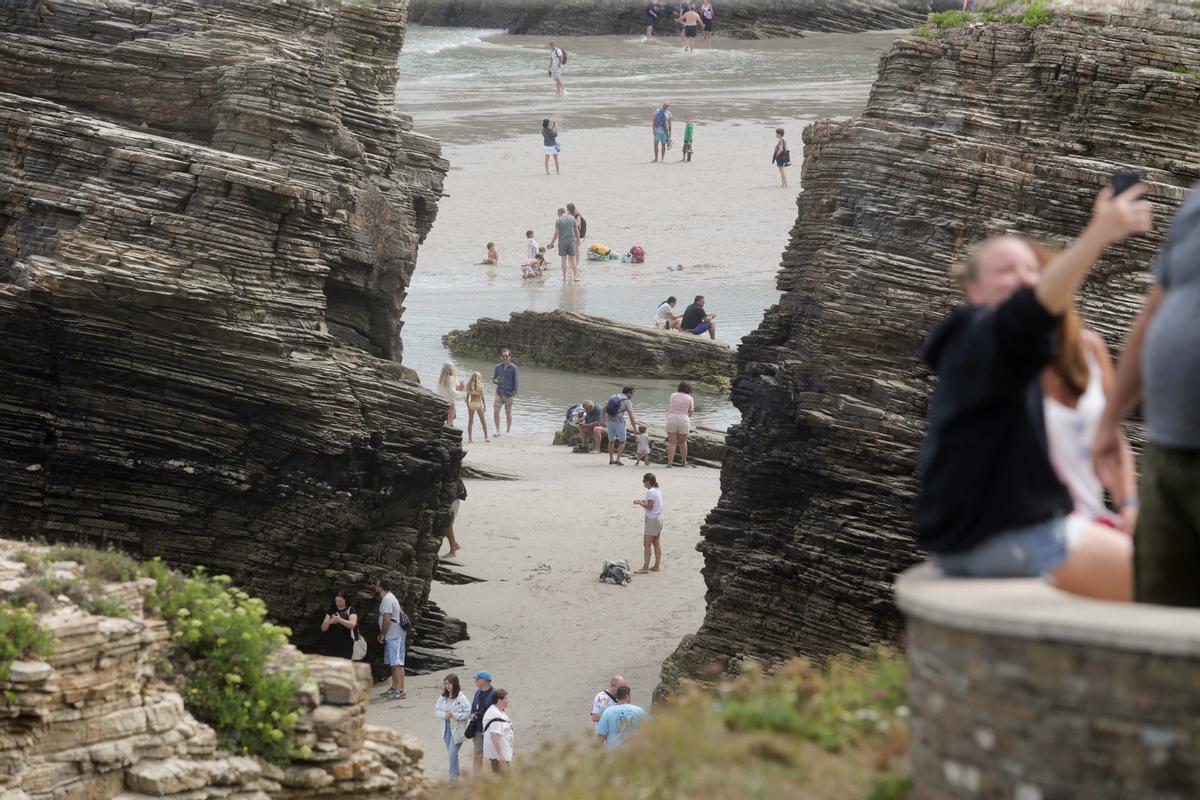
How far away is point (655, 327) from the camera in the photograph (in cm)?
3603

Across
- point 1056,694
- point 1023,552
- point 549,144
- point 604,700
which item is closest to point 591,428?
point 604,700

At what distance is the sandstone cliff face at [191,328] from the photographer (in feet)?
57.4

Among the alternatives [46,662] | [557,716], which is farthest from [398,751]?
[557,716]

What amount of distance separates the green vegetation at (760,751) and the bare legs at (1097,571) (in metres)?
1.13

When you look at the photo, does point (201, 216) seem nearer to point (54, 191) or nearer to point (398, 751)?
point (54, 191)

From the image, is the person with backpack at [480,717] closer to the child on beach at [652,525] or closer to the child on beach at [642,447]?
the child on beach at [652,525]

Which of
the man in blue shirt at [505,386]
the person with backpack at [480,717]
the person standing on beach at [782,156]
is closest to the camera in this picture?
the person with backpack at [480,717]

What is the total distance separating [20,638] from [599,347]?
2506cm

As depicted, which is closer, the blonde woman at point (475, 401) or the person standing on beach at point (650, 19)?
the blonde woman at point (475, 401)

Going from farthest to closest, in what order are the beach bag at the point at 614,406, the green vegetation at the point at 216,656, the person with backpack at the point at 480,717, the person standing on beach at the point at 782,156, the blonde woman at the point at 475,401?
1. the person standing on beach at the point at 782,156
2. the blonde woman at the point at 475,401
3. the beach bag at the point at 614,406
4. the person with backpack at the point at 480,717
5. the green vegetation at the point at 216,656

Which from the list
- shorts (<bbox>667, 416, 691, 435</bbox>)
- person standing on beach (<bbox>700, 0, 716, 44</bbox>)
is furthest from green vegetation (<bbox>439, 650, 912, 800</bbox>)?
person standing on beach (<bbox>700, 0, 716, 44</bbox>)

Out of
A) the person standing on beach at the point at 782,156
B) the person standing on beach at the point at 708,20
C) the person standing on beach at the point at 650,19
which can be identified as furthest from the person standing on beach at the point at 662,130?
the person standing on beach at the point at 650,19

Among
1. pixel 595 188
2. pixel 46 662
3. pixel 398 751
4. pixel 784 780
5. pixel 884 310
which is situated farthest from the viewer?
pixel 595 188

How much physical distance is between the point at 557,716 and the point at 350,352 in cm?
510
